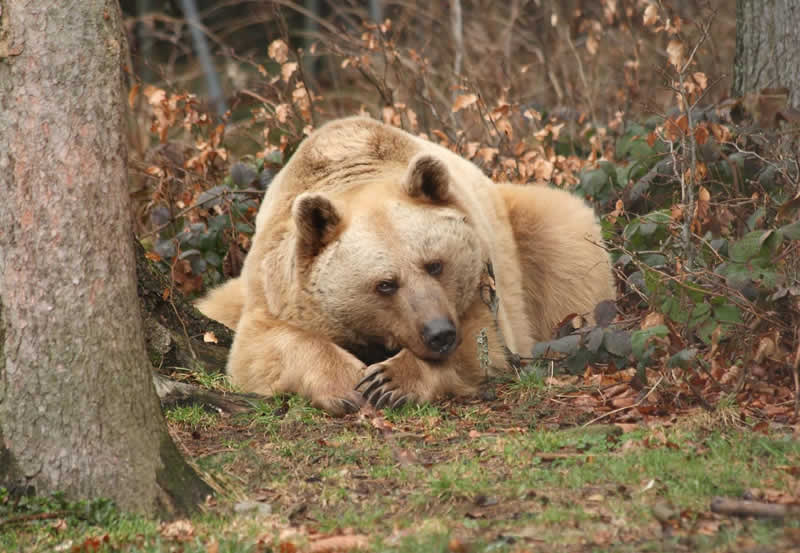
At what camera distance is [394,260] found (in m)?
5.16

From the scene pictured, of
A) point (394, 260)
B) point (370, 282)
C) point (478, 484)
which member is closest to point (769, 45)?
point (394, 260)

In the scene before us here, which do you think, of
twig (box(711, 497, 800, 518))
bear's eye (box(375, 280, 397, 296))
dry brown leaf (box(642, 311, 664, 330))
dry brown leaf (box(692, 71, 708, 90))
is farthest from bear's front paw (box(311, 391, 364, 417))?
dry brown leaf (box(692, 71, 708, 90))

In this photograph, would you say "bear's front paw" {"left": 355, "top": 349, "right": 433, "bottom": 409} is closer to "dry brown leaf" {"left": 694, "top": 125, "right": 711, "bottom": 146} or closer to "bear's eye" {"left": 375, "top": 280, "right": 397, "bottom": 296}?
"bear's eye" {"left": 375, "top": 280, "right": 397, "bottom": 296}

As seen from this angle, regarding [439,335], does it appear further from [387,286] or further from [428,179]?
[428,179]

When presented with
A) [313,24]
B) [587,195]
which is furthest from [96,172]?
[313,24]

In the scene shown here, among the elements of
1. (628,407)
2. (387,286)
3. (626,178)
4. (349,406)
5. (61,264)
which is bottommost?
(628,407)

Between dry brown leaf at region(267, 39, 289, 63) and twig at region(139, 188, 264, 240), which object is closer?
twig at region(139, 188, 264, 240)

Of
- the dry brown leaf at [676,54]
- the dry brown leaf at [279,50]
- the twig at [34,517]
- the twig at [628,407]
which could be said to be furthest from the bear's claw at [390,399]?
the dry brown leaf at [279,50]

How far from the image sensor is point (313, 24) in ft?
54.6

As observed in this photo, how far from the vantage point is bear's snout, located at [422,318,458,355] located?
16.4 ft

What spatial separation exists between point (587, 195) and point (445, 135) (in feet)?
4.65

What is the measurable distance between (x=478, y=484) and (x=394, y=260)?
1.63 m

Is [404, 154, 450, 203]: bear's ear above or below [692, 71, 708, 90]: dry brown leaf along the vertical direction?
below

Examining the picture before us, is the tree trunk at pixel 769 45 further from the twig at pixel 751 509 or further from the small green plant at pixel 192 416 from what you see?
the small green plant at pixel 192 416
